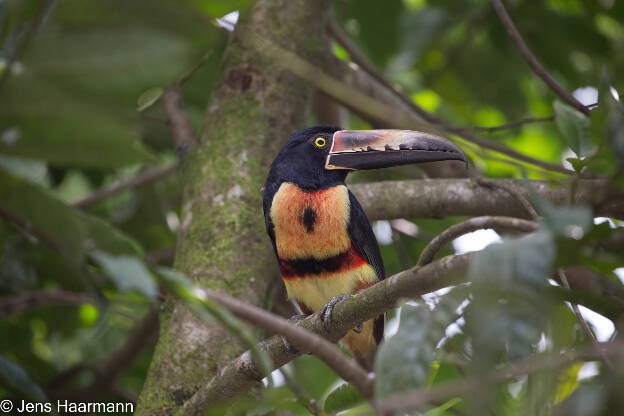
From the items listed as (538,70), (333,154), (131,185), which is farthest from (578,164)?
(131,185)

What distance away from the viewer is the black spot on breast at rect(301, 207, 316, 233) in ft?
11.7

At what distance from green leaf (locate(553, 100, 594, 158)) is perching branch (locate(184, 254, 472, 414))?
1.08 m

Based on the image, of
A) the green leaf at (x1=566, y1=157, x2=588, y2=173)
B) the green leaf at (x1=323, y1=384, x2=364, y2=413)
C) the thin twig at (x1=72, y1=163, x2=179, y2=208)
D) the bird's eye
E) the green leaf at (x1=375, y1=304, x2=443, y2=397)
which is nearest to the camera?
the green leaf at (x1=375, y1=304, x2=443, y2=397)

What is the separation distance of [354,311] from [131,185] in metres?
3.20

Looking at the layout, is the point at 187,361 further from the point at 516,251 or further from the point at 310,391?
the point at 516,251

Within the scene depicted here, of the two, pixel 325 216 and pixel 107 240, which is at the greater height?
pixel 107 240

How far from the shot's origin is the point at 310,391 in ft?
14.5

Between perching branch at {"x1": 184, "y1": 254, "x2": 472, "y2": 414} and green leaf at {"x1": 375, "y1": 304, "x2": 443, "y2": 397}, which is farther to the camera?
perching branch at {"x1": 184, "y1": 254, "x2": 472, "y2": 414}

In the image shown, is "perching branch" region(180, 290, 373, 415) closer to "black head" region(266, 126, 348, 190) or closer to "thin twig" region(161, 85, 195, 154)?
"black head" region(266, 126, 348, 190)

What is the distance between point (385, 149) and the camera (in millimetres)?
3547

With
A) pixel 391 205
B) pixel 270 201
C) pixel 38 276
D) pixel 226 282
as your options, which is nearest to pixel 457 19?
pixel 391 205

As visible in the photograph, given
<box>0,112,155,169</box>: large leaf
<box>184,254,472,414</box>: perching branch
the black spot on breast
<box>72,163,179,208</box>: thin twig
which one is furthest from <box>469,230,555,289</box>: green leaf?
<box>72,163,179,208</box>: thin twig

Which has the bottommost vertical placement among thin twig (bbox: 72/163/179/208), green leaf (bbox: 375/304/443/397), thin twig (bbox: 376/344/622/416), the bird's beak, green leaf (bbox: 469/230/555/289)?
thin twig (bbox: 72/163/179/208)

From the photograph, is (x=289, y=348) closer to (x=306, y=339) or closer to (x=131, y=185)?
(x=306, y=339)
